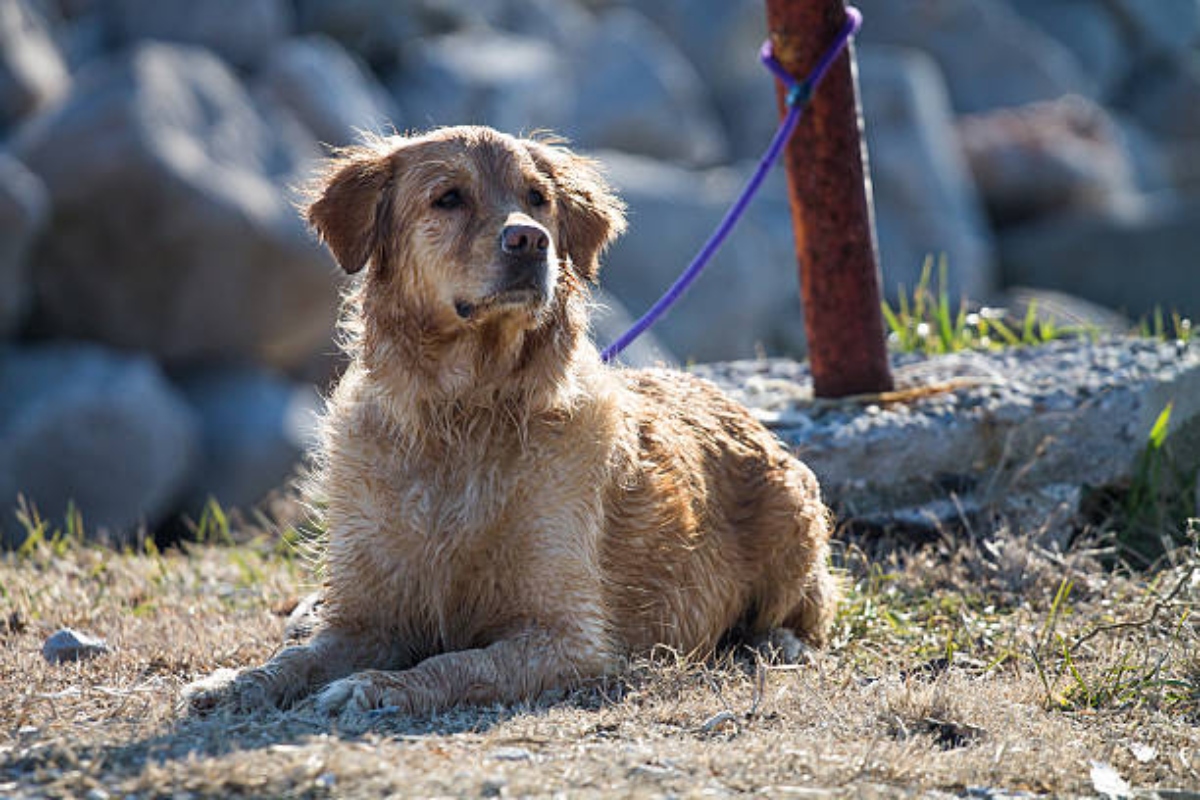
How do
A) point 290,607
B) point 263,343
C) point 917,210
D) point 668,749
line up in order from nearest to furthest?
1. point 668,749
2. point 290,607
3. point 263,343
4. point 917,210

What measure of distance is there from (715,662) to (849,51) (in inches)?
117

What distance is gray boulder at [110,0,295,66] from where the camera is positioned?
17.7 metres

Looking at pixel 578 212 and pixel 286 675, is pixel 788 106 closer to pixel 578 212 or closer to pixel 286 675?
pixel 578 212

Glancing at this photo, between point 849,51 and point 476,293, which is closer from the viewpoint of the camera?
point 476,293

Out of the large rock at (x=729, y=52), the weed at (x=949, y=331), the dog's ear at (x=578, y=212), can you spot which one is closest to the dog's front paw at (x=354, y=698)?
the dog's ear at (x=578, y=212)

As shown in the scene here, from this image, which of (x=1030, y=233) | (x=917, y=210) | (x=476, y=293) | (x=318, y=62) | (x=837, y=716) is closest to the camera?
(x=837, y=716)

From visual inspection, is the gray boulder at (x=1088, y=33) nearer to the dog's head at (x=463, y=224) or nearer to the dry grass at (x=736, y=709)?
the dry grass at (x=736, y=709)

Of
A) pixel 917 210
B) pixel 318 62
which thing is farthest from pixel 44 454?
pixel 917 210

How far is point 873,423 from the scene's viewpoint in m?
6.92

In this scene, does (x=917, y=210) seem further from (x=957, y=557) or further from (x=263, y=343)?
(x=957, y=557)

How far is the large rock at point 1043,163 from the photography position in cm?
2311

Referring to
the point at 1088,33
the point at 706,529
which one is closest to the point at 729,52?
the point at 1088,33

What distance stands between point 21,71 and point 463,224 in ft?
38.4

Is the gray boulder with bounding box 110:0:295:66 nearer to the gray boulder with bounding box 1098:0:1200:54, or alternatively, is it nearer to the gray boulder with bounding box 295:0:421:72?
the gray boulder with bounding box 295:0:421:72
